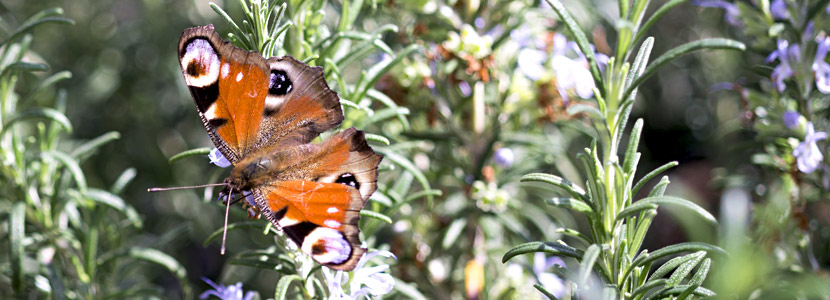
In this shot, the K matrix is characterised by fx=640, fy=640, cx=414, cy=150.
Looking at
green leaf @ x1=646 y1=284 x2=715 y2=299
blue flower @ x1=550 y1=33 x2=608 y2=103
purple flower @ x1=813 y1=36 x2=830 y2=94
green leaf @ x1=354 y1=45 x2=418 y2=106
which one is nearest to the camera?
green leaf @ x1=646 y1=284 x2=715 y2=299

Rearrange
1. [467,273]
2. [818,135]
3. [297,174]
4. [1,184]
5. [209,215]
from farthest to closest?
[209,215] < [467,273] < [1,184] < [818,135] < [297,174]

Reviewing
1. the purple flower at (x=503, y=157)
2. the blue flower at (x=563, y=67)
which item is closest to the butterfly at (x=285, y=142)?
the purple flower at (x=503, y=157)

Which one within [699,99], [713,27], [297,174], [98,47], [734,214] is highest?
[734,214]

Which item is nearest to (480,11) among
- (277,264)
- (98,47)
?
(277,264)

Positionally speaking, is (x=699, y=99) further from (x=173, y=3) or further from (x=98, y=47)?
(x=98, y=47)

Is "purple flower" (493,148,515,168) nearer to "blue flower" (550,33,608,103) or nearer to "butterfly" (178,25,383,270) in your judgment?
"blue flower" (550,33,608,103)

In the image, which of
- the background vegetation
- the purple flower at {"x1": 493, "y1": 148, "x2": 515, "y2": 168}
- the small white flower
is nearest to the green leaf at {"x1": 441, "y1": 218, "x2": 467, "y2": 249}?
the background vegetation

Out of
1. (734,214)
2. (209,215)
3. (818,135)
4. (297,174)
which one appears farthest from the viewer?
(209,215)
